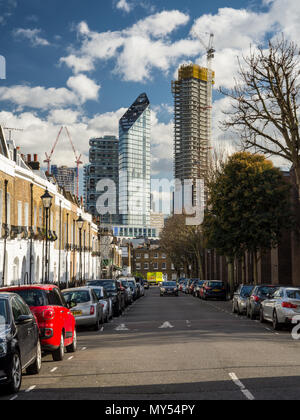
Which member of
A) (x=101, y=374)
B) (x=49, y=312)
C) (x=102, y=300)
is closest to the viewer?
(x=101, y=374)

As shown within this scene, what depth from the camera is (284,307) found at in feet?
65.0

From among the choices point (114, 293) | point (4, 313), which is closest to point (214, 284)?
point (114, 293)

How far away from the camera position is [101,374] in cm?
1101

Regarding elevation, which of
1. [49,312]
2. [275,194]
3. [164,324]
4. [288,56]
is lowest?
[164,324]

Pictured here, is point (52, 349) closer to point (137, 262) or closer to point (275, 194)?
point (275, 194)

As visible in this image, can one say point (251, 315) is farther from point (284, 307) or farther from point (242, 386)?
point (242, 386)

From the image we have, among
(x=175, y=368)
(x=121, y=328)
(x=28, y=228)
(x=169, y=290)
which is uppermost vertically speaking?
(x=28, y=228)

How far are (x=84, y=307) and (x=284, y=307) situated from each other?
269 inches

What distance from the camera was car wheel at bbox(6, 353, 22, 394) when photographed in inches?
353

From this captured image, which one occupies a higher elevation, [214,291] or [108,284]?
[108,284]

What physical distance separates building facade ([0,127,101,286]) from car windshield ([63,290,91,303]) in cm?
682

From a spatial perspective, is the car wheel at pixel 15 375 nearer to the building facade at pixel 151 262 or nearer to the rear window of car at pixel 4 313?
the rear window of car at pixel 4 313
